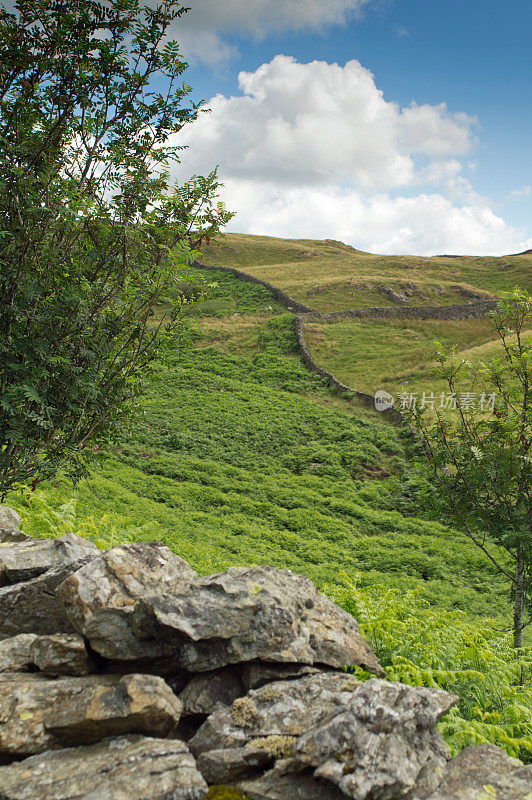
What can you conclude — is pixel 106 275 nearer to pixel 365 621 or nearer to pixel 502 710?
pixel 365 621

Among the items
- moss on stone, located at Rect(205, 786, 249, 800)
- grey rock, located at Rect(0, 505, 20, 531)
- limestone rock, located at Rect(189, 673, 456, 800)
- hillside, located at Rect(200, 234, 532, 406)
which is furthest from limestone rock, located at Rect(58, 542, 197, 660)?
hillside, located at Rect(200, 234, 532, 406)

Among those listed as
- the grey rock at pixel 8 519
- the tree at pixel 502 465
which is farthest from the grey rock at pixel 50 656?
the tree at pixel 502 465

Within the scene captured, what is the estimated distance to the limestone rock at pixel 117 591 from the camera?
467cm

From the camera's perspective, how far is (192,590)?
5.18 meters

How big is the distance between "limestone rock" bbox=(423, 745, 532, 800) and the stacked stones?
2cm

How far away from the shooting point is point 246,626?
15.9 ft

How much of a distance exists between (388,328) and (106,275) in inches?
1758

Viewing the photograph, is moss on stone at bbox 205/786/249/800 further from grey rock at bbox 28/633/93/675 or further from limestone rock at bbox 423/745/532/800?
grey rock at bbox 28/633/93/675

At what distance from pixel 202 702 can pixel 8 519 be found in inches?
210

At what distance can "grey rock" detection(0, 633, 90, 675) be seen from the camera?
14.8ft

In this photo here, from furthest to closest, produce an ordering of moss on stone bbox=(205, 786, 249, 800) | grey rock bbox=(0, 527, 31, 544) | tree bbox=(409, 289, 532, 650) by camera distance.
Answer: tree bbox=(409, 289, 532, 650)
grey rock bbox=(0, 527, 31, 544)
moss on stone bbox=(205, 786, 249, 800)

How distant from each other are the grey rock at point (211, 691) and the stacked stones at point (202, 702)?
14 millimetres

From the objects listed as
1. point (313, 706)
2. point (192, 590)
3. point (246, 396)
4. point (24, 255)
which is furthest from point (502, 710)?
point (246, 396)

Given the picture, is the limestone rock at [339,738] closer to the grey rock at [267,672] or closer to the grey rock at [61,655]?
the grey rock at [267,672]
